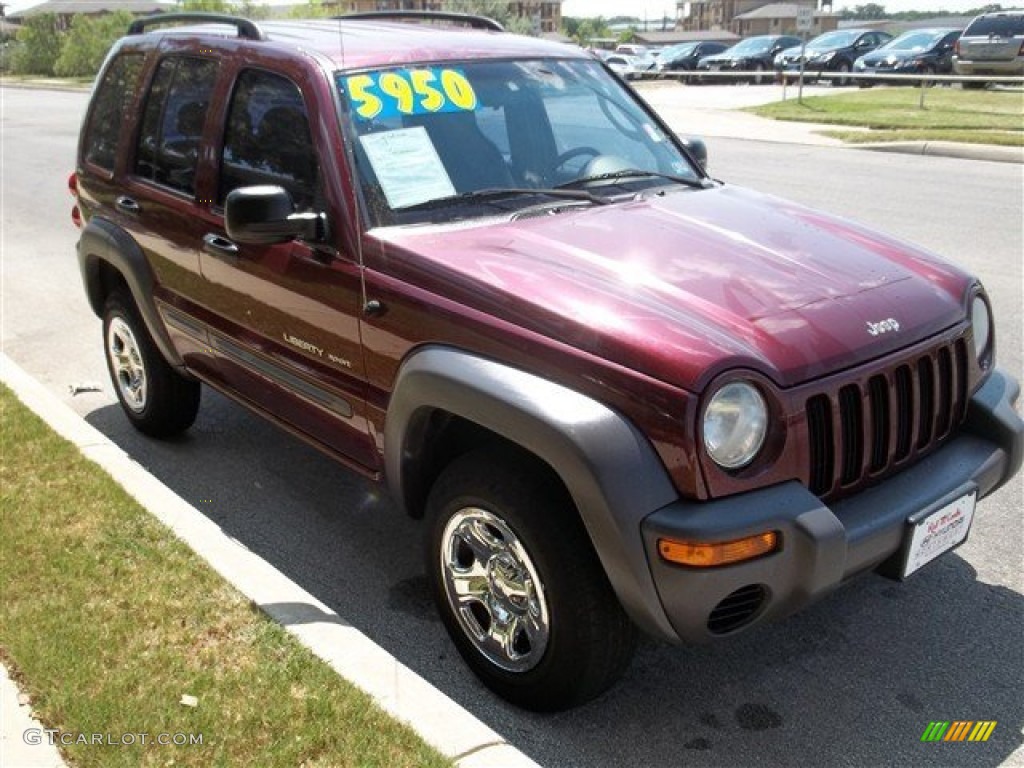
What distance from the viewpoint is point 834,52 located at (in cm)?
3419

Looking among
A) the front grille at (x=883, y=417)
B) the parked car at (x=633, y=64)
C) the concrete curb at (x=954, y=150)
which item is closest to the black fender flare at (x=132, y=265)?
the front grille at (x=883, y=417)

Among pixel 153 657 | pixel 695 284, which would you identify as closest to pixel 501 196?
pixel 695 284

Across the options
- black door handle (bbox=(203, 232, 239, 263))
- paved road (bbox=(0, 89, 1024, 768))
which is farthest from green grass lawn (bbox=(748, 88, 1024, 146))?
black door handle (bbox=(203, 232, 239, 263))

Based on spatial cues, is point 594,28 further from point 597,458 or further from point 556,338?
point 597,458

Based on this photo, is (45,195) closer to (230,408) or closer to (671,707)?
(230,408)

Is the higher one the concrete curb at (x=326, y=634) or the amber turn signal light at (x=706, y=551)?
the amber turn signal light at (x=706, y=551)

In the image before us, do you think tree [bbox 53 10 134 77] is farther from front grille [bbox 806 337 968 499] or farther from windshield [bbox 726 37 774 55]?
front grille [bbox 806 337 968 499]

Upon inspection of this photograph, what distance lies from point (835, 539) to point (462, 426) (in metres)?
1.18

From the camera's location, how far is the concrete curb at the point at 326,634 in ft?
8.73

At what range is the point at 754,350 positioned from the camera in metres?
2.60

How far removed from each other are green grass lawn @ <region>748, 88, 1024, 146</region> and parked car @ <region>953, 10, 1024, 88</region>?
2.41 feet

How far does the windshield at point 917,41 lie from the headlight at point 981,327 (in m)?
29.7

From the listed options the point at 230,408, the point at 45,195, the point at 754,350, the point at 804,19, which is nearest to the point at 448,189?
the point at 754,350

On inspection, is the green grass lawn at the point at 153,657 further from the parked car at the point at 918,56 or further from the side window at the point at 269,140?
the parked car at the point at 918,56
